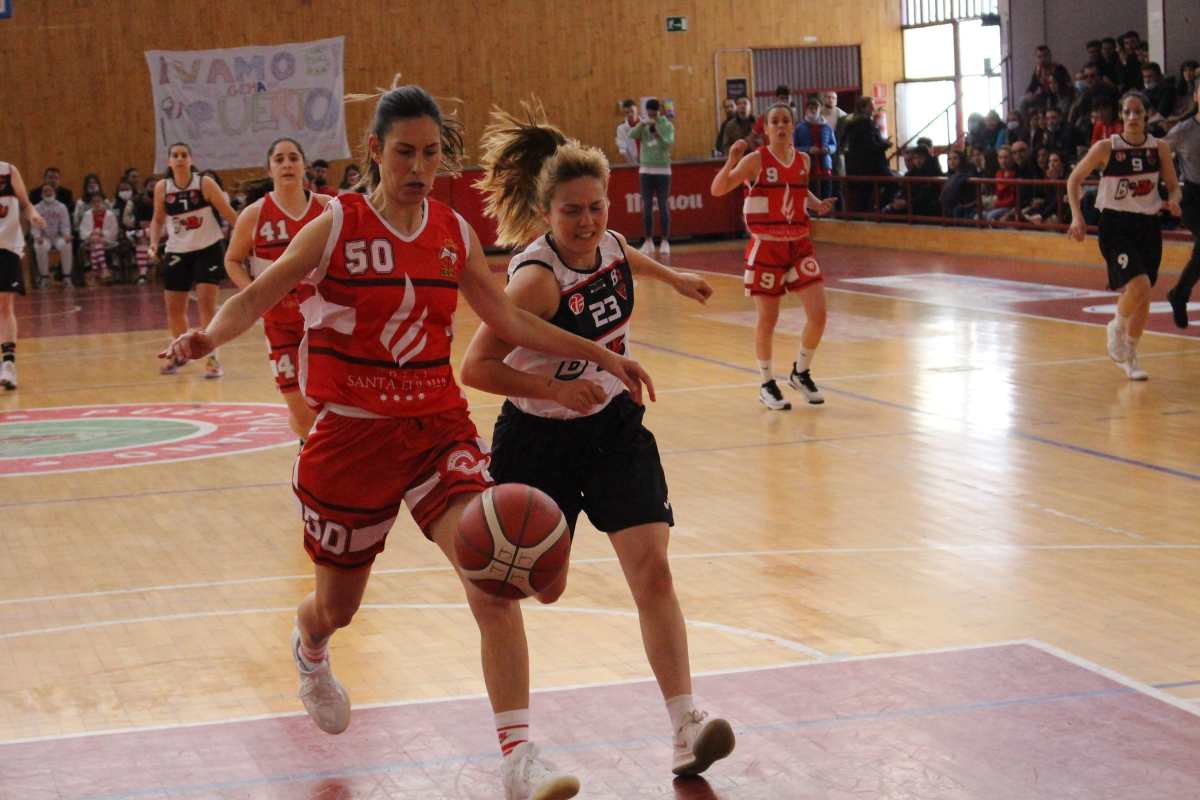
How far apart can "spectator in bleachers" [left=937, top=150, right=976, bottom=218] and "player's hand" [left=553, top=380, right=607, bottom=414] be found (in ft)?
64.9

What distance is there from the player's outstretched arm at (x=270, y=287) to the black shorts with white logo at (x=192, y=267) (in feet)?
33.6

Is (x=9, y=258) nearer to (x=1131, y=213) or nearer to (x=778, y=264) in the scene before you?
(x=778, y=264)

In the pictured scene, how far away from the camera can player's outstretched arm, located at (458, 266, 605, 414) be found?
195 inches

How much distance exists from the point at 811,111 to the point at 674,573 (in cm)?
2041

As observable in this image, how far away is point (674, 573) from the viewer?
784 cm

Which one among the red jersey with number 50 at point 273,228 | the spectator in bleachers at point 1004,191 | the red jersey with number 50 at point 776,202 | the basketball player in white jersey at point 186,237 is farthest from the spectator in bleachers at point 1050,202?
the red jersey with number 50 at point 273,228

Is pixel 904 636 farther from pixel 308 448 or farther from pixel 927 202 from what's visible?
pixel 927 202

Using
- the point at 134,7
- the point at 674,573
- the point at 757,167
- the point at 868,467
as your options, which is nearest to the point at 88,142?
the point at 134,7

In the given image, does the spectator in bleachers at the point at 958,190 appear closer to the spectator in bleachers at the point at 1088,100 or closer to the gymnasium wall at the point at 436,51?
the spectator in bleachers at the point at 1088,100

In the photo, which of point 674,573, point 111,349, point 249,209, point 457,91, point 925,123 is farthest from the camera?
point 925,123

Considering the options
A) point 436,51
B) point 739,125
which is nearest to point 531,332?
point 739,125

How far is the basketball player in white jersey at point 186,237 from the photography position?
14.8m

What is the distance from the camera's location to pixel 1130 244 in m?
12.9

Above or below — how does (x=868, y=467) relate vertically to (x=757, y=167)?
below
